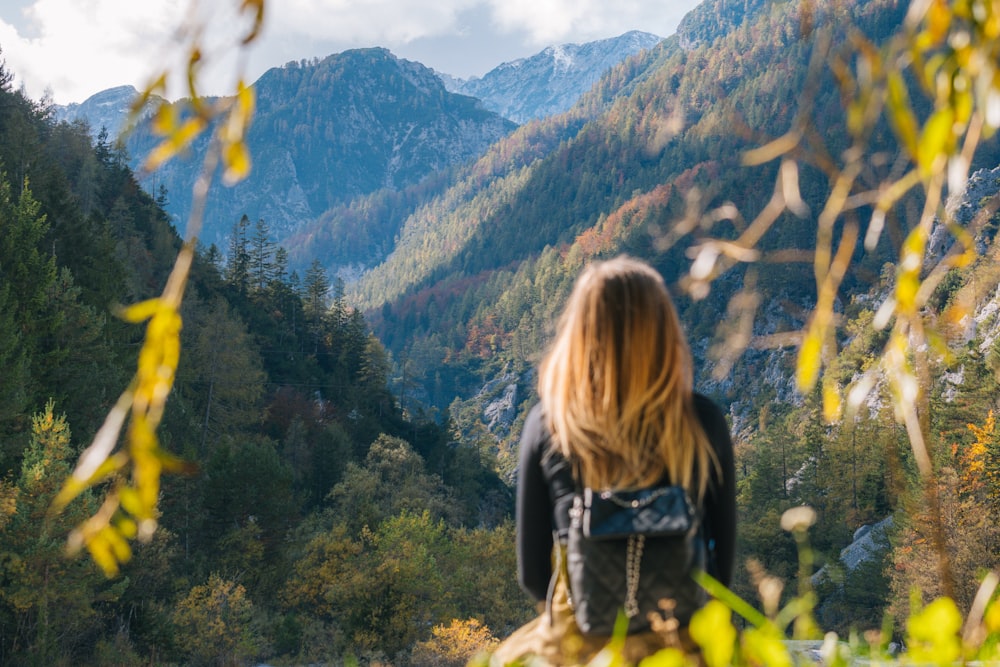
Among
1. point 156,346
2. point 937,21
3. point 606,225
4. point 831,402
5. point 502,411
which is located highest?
point 606,225

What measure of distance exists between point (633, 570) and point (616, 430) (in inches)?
12.9

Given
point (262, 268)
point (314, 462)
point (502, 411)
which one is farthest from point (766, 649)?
point (502, 411)

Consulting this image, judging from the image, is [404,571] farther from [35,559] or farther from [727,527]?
[727,527]

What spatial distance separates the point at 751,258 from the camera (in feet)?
3.53

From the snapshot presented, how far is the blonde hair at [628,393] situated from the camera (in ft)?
6.88

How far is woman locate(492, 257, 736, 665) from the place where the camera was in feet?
6.88

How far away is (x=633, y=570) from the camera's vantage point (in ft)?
6.62

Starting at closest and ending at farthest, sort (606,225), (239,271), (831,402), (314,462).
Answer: (831,402), (314,462), (239,271), (606,225)

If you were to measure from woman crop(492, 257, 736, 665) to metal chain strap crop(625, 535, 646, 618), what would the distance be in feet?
0.27

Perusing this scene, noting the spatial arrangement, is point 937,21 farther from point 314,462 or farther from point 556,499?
point 314,462

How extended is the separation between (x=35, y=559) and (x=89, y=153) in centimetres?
3519

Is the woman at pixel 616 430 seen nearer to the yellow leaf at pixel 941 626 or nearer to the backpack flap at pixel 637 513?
the backpack flap at pixel 637 513

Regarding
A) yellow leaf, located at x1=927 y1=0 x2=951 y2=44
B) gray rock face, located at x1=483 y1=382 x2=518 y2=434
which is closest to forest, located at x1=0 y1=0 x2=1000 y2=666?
yellow leaf, located at x1=927 y1=0 x2=951 y2=44

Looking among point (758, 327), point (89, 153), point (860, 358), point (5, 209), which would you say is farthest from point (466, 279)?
point (5, 209)
